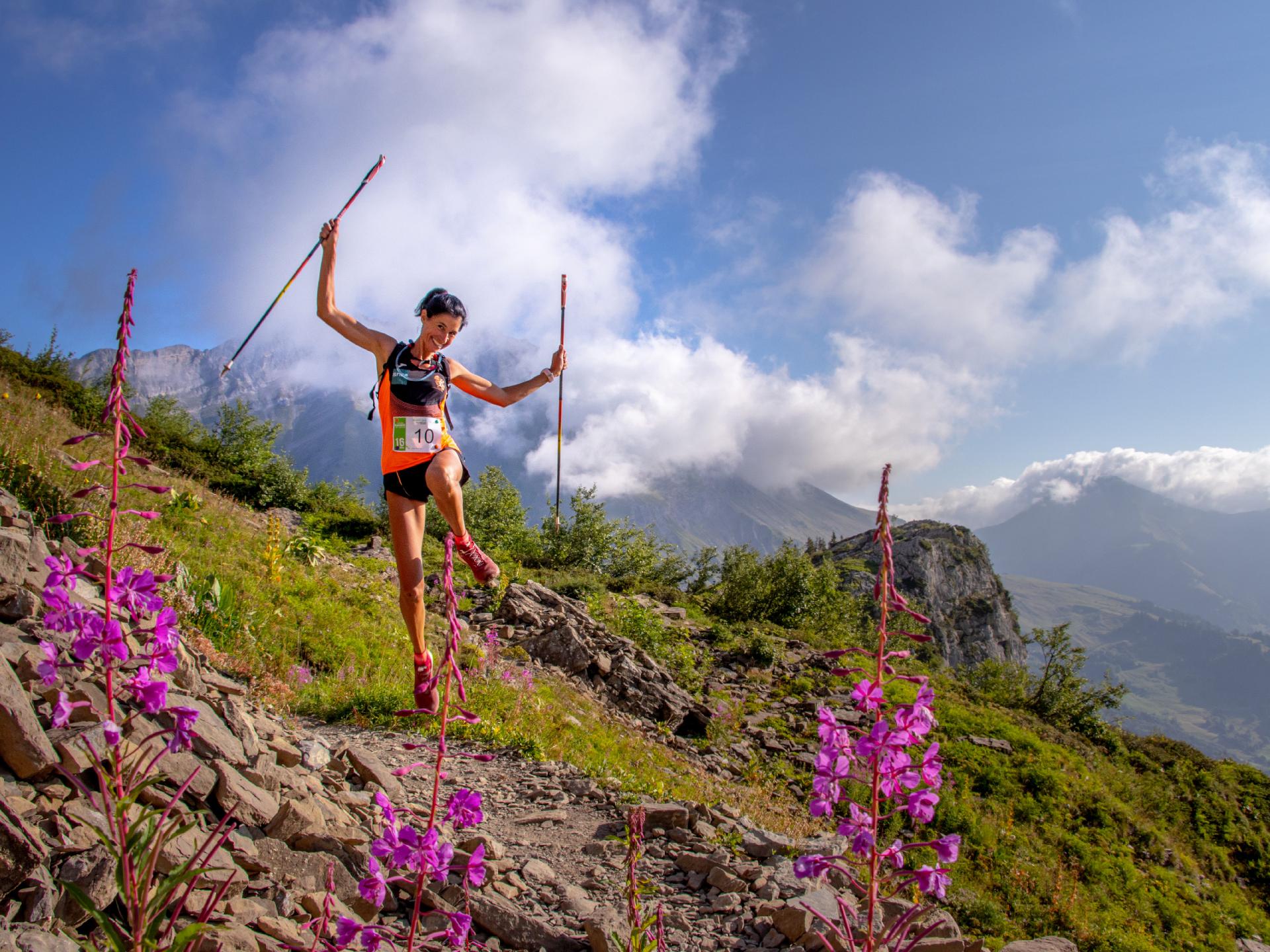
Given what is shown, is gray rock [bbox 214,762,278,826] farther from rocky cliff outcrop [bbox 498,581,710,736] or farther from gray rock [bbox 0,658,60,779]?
rocky cliff outcrop [bbox 498,581,710,736]

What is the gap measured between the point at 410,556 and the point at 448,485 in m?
0.93

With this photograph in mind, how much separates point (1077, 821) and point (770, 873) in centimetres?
1347

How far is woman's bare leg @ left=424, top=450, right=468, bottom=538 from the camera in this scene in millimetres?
4785

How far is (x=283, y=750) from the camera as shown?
17.3 ft

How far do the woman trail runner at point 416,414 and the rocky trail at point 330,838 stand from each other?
114cm

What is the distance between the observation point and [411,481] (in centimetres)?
511

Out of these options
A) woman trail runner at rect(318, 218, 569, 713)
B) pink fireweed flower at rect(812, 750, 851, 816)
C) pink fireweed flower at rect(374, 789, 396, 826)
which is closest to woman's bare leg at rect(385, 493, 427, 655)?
woman trail runner at rect(318, 218, 569, 713)

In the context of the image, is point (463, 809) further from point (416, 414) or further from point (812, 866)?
point (416, 414)

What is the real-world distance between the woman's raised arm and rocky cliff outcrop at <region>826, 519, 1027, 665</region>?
2728 inches

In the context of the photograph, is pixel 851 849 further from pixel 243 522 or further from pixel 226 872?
pixel 243 522

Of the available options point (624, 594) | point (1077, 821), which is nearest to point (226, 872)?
point (1077, 821)

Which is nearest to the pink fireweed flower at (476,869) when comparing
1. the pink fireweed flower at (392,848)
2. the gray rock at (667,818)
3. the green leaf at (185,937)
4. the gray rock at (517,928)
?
the pink fireweed flower at (392,848)

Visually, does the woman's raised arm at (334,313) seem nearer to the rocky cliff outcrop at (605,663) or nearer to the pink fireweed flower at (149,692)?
the pink fireweed flower at (149,692)

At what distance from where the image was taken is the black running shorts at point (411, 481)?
16.6 feet
